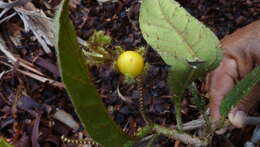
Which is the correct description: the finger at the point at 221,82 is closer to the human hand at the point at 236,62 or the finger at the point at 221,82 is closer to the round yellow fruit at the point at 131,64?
the human hand at the point at 236,62

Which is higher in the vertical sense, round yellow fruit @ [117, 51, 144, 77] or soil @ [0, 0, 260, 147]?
round yellow fruit @ [117, 51, 144, 77]

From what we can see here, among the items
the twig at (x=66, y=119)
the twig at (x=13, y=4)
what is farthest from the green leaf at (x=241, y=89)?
the twig at (x=13, y=4)

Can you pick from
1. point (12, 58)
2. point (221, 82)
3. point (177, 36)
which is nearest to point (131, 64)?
point (177, 36)

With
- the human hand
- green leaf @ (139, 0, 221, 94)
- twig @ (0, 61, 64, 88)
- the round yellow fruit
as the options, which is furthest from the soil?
green leaf @ (139, 0, 221, 94)

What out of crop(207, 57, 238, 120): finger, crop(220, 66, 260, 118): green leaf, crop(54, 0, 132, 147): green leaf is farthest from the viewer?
crop(207, 57, 238, 120): finger

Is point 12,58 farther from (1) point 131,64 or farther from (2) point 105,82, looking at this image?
(1) point 131,64

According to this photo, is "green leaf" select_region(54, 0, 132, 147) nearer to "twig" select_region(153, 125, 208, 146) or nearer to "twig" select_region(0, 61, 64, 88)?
"twig" select_region(153, 125, 208, 146)
